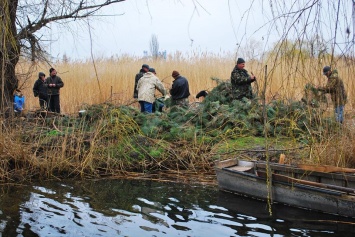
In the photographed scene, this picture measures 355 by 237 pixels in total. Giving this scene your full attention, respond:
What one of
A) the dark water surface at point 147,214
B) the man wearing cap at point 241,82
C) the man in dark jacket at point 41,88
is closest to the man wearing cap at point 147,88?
the man wearing cap at point 241,82

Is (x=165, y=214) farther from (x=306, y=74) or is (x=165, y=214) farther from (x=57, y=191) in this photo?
(x=306, y=74)

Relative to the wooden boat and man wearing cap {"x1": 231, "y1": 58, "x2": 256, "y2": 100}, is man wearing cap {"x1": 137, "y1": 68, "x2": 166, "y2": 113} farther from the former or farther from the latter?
the wooden boat

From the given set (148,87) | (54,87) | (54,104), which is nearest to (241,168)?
(148,87)

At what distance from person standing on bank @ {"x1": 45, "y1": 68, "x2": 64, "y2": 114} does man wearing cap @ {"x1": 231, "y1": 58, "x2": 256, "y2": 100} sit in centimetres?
472

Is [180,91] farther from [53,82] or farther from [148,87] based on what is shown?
[53,82]

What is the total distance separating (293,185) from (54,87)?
27.2 feet

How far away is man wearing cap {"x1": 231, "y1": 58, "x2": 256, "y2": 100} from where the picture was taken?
1152 cm

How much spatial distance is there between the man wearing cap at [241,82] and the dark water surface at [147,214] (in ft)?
12.0

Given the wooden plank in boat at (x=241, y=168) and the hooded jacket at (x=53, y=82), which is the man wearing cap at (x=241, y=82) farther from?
the hooded jacket at (x=53, y=82)

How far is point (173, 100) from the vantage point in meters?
12.5

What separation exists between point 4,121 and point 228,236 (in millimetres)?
5106

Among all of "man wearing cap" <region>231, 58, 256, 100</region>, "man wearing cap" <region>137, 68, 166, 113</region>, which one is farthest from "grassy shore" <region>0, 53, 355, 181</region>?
"man wearing cap" <region>137, 68, 166, 113</region>

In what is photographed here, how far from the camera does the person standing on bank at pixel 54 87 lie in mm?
13453

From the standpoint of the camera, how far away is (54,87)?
44.4ft
